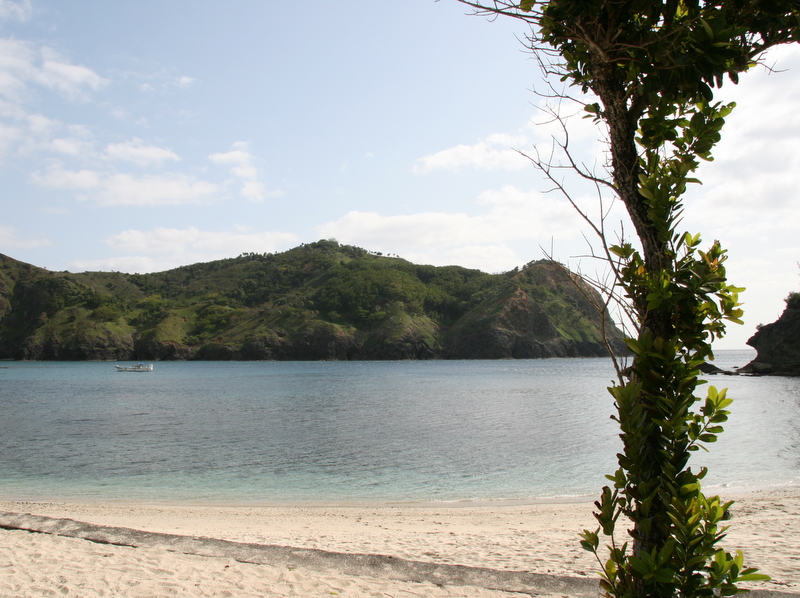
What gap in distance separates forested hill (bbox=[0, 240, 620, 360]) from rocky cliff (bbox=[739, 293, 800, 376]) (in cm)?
7319

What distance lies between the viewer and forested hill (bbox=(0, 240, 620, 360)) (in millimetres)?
149000

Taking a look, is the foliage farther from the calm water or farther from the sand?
the sand

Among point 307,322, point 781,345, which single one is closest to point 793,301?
point 781,345

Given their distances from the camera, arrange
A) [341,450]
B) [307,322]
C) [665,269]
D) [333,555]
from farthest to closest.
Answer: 1. [307,322]
2. [341,450]
3. [333,555]
4. [665,269]

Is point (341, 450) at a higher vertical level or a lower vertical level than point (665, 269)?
lower

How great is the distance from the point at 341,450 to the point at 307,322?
5230 inches

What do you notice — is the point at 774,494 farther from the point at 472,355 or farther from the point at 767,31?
the point at 472,355

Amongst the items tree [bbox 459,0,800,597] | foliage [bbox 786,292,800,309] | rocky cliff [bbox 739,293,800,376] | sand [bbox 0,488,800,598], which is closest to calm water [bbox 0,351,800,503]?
sand [bbox 0,488,800,598]

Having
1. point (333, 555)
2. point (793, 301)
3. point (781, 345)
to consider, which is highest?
point (793, 301)

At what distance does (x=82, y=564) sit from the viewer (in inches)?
262

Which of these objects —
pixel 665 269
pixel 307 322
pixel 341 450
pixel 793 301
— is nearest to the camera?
pixel 665 269

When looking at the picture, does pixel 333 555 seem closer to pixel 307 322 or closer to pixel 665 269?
pixel 665 269

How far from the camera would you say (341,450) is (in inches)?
885

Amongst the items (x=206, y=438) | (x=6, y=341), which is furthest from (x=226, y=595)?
(x=6, y=341)
